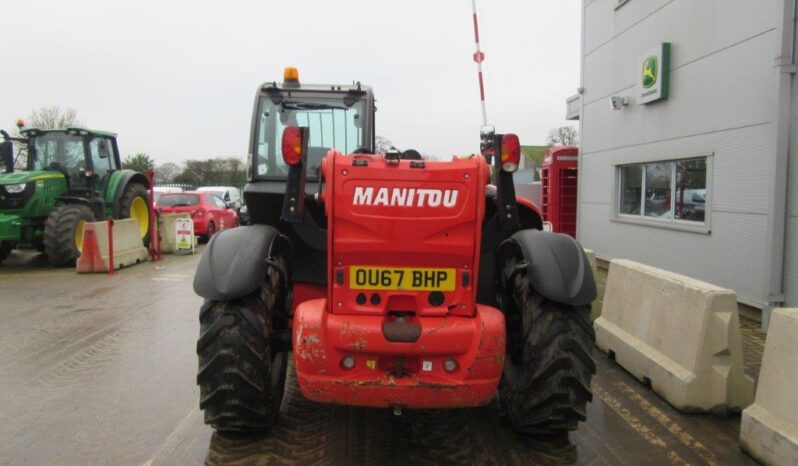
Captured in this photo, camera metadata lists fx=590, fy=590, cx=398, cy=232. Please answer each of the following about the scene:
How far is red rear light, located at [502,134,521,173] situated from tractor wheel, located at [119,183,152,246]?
40.9 ft

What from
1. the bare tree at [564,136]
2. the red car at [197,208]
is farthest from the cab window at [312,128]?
the bare tree at [564,136]

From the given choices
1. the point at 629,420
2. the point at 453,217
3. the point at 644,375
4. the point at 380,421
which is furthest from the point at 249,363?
the point at 644,375

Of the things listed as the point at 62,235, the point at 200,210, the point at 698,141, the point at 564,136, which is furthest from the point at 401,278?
the point at 564,136

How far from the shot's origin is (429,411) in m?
4.23

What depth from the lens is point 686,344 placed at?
4.37 m

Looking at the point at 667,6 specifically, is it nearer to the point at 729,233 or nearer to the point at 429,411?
the point at 729,233

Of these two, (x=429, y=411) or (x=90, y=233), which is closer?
(x=429, y=411)

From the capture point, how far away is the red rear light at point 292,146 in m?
3.33

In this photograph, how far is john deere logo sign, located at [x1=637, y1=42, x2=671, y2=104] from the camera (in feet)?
29.4

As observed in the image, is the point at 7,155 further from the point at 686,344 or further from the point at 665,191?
the point at 686,344

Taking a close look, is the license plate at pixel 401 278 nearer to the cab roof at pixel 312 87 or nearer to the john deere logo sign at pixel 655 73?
the cab roof at pixel 312 87

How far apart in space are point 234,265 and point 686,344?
329 centimetres

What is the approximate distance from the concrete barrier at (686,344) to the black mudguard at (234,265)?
122 inches

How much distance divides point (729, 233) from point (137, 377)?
6944 millimetres
